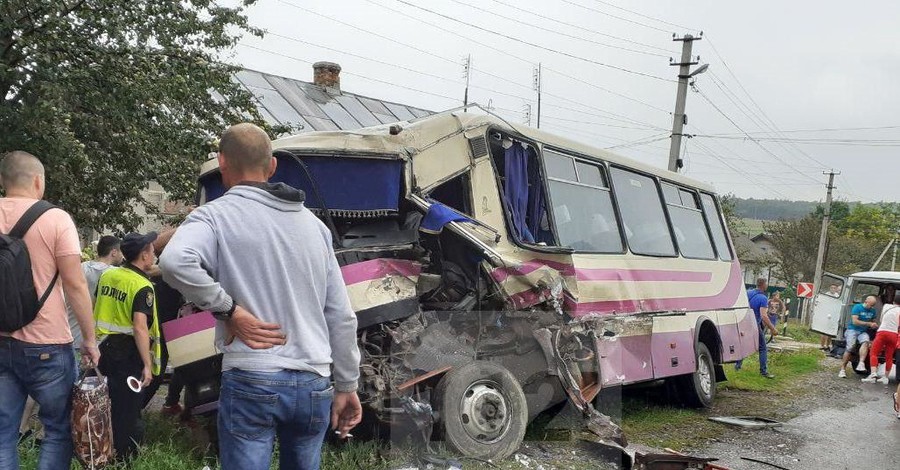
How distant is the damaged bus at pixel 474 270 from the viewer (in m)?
5.60

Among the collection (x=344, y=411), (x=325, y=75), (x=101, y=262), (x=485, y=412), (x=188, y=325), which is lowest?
(x=485, y=412)

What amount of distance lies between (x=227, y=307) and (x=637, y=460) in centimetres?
428

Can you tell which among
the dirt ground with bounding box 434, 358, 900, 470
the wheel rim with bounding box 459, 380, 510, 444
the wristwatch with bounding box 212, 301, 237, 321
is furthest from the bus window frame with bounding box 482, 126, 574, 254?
the wristwatch with bounding box 212, 301, 237, 321

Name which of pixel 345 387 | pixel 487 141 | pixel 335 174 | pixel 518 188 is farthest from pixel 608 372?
pixel 345 387

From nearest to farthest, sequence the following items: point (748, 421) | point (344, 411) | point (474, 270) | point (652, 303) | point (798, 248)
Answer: point (344, 411) → point (474, 270) → point (652, 303) → point (748, 421) → point (798, 248)

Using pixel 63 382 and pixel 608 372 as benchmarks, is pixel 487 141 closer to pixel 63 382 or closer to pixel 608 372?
pixel 608 372

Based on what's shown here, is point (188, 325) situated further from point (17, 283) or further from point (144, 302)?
point (17, 283)

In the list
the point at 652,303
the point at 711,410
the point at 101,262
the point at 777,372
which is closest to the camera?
the point at 101,262

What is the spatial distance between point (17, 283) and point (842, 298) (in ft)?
56.7

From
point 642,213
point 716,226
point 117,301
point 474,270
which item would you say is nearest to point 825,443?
point 642,213

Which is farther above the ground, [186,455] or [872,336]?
[872,336]

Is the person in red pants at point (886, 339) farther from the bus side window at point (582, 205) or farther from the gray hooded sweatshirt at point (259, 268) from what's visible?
the gray hooded sweatshirt at point (259, 268)

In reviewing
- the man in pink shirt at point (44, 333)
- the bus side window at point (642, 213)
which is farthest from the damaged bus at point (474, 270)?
the man in pink shirt at point (44, 333)

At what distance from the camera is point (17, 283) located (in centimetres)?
375
